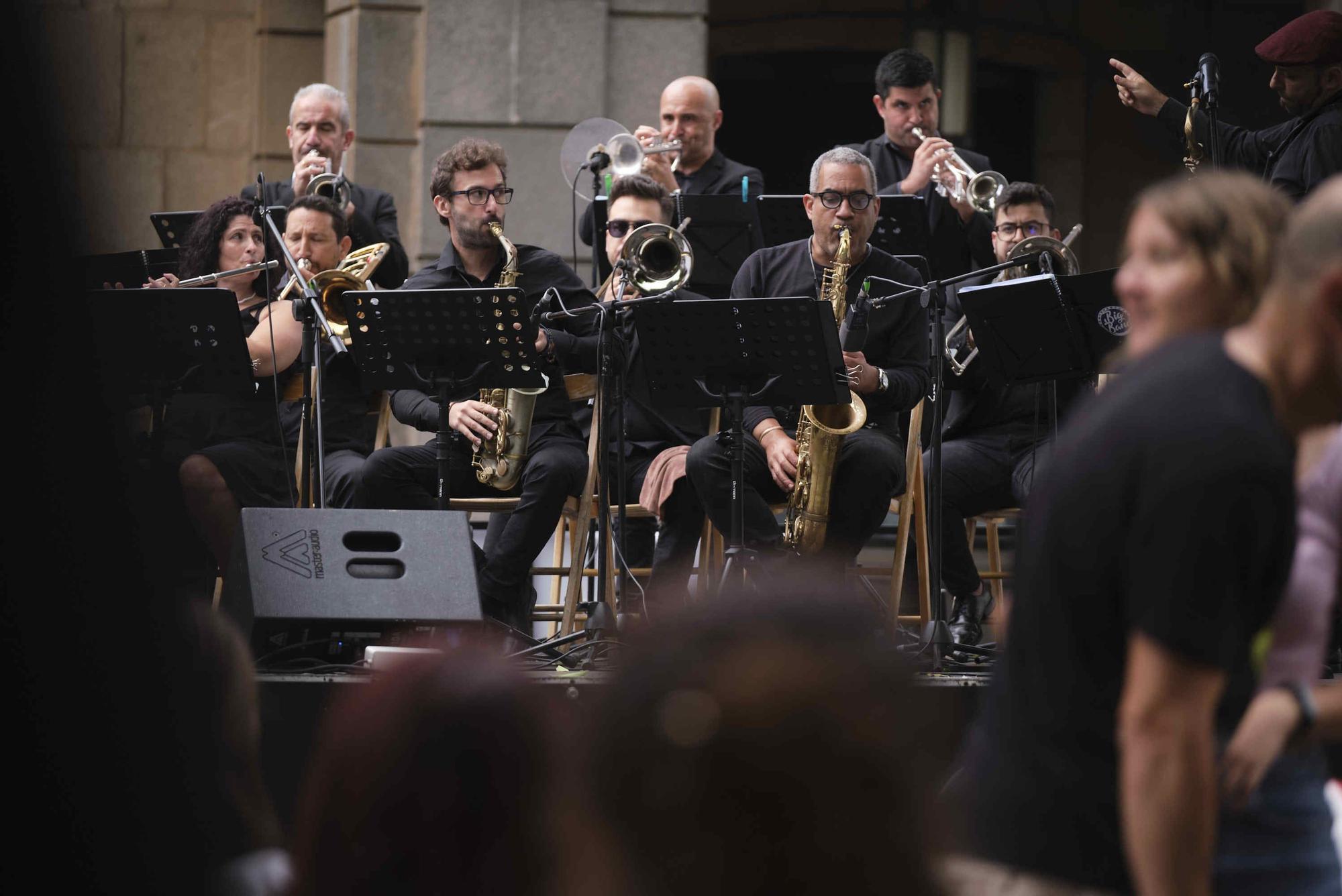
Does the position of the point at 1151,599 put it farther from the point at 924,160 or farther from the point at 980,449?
the point at 924,160

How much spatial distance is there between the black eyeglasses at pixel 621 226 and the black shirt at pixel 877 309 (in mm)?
411

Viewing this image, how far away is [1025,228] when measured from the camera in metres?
5.85

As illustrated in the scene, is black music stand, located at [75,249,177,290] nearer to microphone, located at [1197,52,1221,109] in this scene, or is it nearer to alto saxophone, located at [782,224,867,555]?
alto saxophone, located at [782,224,867,555]

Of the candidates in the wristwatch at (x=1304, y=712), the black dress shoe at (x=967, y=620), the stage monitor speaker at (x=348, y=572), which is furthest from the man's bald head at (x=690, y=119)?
the wristwatch at (x=1304, y=712)

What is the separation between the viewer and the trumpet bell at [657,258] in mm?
5191

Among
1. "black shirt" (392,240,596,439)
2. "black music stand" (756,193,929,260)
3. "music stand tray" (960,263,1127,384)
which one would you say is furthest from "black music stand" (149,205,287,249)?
"music stand tray" (960,263,1127,384)

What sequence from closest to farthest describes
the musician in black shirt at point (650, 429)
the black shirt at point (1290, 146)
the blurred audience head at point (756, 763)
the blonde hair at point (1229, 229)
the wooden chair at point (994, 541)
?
the blurred audience head at point (756, 763)
the blonde hair at point (1229, 229)
the black shirt at point (1290, 146)
the musician in black shirt at point (650, 429)
the wooden chair at point (994, 541)

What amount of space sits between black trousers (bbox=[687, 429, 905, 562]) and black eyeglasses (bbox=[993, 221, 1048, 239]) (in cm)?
109

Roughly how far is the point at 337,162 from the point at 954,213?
2.42 metres

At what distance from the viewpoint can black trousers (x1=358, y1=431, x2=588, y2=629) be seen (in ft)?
16.9

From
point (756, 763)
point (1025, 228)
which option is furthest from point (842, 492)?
point (756, 763)

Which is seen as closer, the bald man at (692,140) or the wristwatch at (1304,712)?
the wristwatch at (1304,712)

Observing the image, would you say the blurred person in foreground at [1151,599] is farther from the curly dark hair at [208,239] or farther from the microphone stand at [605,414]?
the curly dark hair at [208,239]

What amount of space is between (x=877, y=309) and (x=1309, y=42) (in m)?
1.57
